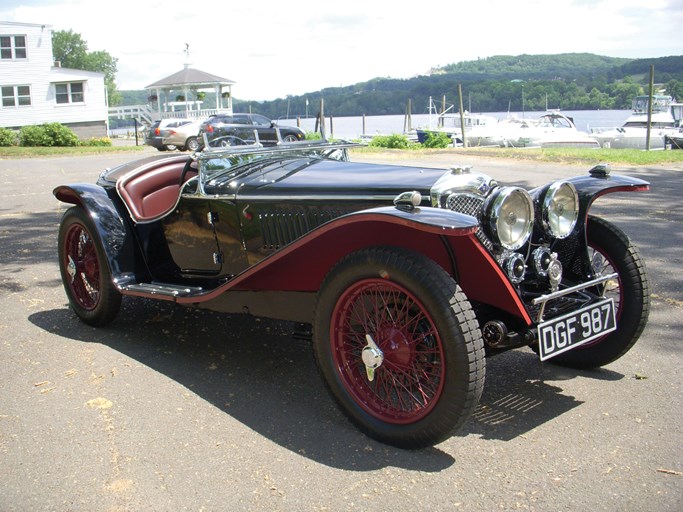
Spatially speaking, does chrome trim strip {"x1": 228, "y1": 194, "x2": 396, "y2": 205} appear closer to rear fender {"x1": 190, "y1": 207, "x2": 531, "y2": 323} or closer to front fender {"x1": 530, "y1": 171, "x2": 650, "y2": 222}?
rear fender {"x1": 190, "y1": 207, "x2": 531, "y2": 323}

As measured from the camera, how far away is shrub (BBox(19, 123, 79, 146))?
2967 centimetres

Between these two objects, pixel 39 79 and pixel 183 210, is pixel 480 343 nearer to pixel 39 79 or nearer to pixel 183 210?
pixel 183 210

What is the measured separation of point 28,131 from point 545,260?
101 feet

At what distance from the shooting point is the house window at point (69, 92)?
131ft

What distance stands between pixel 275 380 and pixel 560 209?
193 centimetres

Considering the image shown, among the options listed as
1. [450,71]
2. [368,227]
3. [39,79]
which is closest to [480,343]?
[368,227]

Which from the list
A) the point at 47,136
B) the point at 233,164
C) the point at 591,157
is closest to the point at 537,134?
the point at 591,157

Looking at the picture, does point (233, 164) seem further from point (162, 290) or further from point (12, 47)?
point (12, 47)

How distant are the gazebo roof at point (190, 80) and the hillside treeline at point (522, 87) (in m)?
1.50

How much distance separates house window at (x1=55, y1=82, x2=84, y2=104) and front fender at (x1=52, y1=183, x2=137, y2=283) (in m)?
39.0

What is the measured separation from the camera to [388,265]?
10.0 feet

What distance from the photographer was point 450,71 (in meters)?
91.1

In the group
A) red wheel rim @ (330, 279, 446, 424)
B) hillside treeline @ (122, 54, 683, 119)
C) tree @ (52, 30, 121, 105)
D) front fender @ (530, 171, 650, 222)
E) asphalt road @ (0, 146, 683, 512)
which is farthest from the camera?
tree @ (52, 30, 121, 105)

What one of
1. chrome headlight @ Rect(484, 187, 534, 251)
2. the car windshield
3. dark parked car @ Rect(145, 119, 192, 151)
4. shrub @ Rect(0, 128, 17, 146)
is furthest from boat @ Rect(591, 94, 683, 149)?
shrub @ Rect(0, 128, 17, 146)
